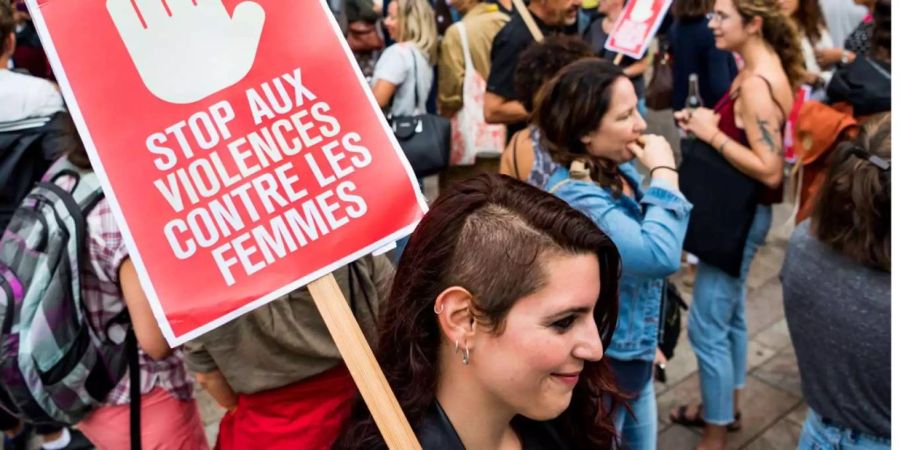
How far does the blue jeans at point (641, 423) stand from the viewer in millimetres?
2686

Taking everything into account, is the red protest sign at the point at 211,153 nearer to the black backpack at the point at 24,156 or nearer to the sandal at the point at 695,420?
Result: the black backpack at the point at 24,156

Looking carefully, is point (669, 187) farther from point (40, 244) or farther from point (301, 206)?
point (40, 244)

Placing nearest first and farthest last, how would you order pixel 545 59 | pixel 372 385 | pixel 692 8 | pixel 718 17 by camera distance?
pixel 372 385 → pixel 545 59 → pixel 718 17 → pixel 692 8

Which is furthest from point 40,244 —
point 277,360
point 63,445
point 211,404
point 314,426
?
point 211,404

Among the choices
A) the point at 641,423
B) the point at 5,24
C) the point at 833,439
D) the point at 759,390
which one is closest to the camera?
the point at 833,439

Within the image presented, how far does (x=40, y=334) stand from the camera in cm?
228

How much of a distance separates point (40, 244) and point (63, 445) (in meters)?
1.51

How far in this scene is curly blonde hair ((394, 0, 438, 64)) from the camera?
14.0 feet

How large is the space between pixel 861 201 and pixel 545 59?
1420 millimetres

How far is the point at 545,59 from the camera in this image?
311cm

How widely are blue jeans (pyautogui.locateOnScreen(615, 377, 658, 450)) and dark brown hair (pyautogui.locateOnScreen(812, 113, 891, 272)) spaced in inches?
33.2

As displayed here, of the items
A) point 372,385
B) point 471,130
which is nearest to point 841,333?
point 372,385

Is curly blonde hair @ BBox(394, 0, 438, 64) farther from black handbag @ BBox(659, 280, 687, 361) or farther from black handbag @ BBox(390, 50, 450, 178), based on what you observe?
black handbag @ BBox(659, 280, 687, 361)

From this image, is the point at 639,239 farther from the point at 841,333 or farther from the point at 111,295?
the point at 111,295
